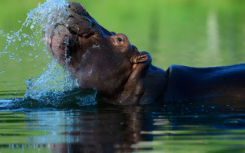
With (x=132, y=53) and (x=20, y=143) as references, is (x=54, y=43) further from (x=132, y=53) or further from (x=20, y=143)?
(x=20, y=143)

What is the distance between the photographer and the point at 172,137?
402 cm

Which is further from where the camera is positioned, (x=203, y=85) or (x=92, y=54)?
(x=203, y=85)

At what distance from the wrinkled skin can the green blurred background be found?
784 mm

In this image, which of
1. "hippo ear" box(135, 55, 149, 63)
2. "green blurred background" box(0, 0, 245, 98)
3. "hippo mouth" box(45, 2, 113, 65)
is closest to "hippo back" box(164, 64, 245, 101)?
"hippo ear" box(135, 55, 149, 63)

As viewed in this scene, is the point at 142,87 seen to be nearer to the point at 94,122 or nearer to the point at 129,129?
the point at 94,122

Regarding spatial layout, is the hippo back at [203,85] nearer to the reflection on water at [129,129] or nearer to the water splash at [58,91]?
the reflection on water at [129,129]

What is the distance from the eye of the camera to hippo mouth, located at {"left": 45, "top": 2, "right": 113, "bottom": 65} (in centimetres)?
523

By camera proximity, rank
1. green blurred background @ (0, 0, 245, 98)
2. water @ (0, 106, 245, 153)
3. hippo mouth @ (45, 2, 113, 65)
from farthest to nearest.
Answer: green blurred background @ (0, 0, 245, 98)
hippo mouth @ (45, 2, 113, 65)
water @ (0, 106, 245, 153)

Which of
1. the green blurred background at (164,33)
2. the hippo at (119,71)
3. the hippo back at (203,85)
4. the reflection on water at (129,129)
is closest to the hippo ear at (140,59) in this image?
the hippo at (119,71)

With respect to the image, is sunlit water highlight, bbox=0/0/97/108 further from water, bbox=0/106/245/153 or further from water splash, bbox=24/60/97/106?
water, bbox=0/106/245/153

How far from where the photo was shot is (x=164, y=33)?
21.7 m

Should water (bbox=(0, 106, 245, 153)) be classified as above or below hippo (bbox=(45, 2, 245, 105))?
below

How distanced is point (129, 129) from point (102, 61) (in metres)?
1.28

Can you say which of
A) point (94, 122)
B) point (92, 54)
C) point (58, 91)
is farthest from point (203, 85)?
point (58, 91)
